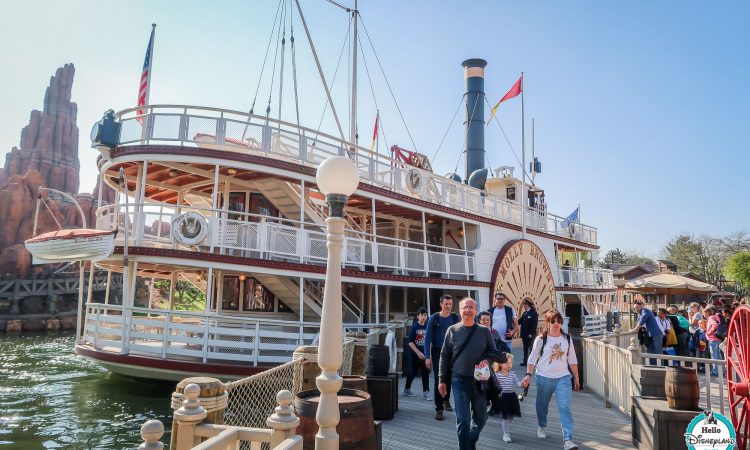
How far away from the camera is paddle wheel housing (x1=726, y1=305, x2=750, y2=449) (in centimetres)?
488

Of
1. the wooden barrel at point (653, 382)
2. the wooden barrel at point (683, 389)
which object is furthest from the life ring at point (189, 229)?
the wooden barrel at point (683, 389)

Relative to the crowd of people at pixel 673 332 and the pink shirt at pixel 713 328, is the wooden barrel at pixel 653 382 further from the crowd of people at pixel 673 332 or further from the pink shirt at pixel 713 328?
the pink shirt at pixel 713 328

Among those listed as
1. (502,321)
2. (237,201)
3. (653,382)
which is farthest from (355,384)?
(237,201)

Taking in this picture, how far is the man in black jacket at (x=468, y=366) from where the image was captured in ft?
16.4

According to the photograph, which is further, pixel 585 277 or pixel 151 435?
pixel 585 277

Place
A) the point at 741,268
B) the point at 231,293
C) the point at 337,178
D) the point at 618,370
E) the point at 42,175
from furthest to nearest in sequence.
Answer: the point at 42,175 → the point at 741,268 → the point at 231,293 → the point at 618,370 → the point at 337,178

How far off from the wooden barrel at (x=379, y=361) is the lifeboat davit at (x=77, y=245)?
19.8ft

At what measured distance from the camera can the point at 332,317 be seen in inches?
148

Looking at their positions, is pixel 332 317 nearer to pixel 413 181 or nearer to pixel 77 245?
pixel 77 245

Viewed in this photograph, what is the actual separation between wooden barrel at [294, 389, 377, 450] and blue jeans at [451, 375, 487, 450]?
1.06 m

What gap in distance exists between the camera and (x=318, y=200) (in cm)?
1612

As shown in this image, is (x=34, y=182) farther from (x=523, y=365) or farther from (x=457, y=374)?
(x=457, y=374)

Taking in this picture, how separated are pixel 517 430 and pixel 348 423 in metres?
3.40

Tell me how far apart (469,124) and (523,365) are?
1552 cm
